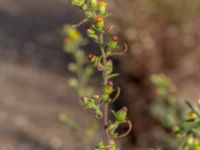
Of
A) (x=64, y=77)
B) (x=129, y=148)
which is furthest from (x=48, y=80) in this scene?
(x=129, y=148)

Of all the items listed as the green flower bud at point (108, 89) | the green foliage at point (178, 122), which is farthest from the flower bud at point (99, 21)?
the green foliage at point (178, 122)

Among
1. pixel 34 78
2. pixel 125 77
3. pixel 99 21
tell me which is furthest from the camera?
pixel 34 78

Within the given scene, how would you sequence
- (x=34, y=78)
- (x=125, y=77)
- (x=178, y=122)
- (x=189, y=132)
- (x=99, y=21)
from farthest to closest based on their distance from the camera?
(x=34, y=78) → (x=125, y=77) → (x=178, y=122) → (x=189, y=132) → (x=99, y=21)

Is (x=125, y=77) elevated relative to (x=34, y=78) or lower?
lower

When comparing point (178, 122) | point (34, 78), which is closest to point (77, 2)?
point (178, 122)

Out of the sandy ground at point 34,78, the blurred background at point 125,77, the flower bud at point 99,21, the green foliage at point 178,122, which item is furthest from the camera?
the sandy ground at point 34,78

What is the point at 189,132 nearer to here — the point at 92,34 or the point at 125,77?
the point at 92,34

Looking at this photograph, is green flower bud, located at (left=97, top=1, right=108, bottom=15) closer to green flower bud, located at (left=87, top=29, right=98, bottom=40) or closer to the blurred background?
green flower bud, located at (left=87, top=29, right=98, bottom=40)

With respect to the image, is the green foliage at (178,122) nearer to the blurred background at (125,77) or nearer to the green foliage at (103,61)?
the green foliage at (103,61)

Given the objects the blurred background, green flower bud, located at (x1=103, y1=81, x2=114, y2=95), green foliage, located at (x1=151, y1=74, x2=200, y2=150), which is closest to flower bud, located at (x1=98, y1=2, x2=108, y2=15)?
green flower bud, located at (x1=103, y1=81, x2=114, y2=95)
